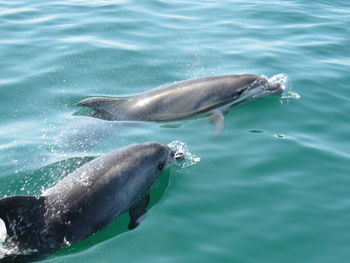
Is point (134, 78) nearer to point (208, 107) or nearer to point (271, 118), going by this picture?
point (208, 107)

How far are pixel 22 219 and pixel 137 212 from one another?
6.20 feet

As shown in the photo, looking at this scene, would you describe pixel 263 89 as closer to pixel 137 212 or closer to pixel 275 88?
pixel 275 88

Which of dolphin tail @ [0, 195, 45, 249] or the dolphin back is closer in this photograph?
dolphin tail @ [0, 195, 45, 249]

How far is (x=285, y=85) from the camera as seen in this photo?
551 inches

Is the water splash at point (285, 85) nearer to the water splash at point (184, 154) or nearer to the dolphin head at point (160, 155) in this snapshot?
the water splash at point (184, 154)

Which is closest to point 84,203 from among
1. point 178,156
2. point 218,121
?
point 178,156

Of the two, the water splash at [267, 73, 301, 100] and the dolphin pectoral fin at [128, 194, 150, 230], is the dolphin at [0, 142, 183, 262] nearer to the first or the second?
the dolphin pectoral fin at [128, 194, 150, 230]

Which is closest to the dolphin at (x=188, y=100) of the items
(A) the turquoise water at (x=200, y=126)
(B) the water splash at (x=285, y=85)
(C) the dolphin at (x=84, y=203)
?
(B) the water splash at (x=285, y=85)

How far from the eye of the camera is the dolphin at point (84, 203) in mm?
7664

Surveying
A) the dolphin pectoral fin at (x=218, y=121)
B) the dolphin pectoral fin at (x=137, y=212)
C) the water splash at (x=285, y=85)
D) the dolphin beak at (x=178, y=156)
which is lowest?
the dolphin pectoral fin at (x=137, y=212)

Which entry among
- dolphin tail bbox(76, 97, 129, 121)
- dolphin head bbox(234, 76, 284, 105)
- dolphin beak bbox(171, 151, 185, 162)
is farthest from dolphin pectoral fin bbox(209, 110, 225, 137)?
dolphin tail bbox(76, 97, 129, 121)

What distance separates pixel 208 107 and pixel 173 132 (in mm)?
1517

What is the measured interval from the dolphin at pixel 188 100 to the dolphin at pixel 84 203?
8.74 ft

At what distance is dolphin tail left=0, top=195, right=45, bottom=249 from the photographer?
752 centimetres
